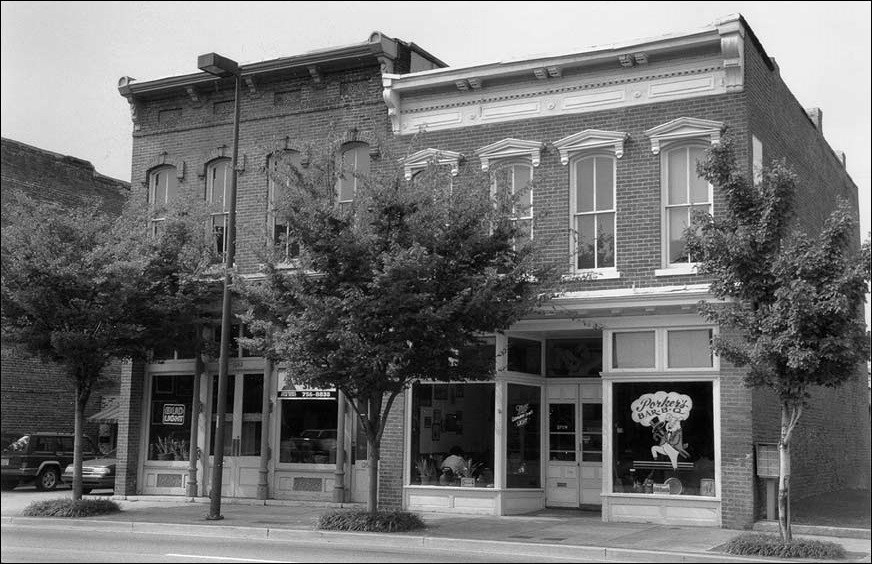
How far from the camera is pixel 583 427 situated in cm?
1978

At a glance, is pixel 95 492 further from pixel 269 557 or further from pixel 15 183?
pixel 269 557

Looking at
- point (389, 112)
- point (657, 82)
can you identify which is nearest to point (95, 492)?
point (389, 112)

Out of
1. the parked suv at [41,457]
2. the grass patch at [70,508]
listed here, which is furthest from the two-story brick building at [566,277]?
the parked suv at [41,457]

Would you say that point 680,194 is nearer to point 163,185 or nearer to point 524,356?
point 524,356

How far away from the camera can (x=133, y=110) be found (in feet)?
78.1

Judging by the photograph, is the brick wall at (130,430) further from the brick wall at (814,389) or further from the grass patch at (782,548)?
the grass patch at (782,548)

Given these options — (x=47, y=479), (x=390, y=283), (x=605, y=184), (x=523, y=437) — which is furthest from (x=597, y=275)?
(x=47, y=479)

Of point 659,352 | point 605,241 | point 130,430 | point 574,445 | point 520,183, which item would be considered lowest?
point 574,445

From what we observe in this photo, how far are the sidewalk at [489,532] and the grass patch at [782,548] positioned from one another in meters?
0.26

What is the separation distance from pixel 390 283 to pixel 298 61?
826 centimetres

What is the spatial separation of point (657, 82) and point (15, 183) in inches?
707

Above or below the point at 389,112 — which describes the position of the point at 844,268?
below

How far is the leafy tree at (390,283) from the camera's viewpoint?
1527 centimetres

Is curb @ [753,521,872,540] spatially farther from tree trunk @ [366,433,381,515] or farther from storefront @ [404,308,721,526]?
tree trunk @ [366,433,381,515]
